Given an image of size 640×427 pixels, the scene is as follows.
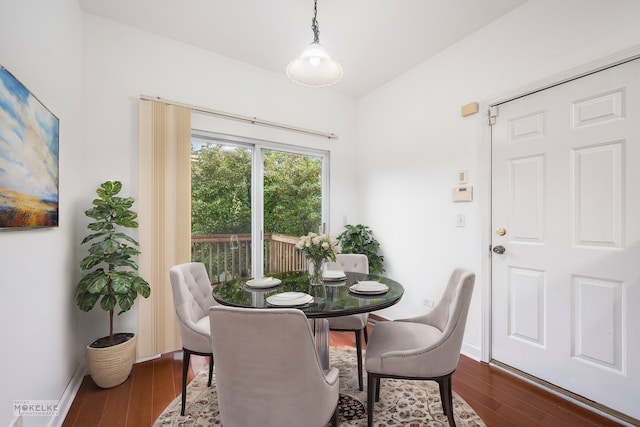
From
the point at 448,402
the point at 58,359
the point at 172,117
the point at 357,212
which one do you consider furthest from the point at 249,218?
the point at 448,402

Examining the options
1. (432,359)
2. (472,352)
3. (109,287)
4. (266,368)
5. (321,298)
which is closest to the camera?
(266,368)

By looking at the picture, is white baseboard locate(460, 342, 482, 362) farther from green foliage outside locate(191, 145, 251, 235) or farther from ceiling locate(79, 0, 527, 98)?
ceiling locate(79, 0, 527, 98)

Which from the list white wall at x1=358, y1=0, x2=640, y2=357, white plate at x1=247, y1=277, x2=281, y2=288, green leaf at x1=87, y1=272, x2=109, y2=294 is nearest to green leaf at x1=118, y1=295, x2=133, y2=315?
green leaf at x1=87, y1=272, x2=109, y2=294

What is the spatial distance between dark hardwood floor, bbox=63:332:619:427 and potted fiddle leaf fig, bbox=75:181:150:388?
163mm

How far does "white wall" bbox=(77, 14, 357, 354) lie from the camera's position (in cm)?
232

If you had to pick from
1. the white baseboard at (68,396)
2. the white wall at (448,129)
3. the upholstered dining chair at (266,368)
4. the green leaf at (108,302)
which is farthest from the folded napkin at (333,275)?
the white baseboard at (68,396)

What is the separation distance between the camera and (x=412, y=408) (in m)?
1.82

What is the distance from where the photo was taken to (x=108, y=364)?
6.65ft

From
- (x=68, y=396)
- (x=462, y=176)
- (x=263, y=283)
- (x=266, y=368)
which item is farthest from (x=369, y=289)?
(x=68, y=396)

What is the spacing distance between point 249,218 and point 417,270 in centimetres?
194

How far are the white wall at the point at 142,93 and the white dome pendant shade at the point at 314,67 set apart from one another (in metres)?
1.32

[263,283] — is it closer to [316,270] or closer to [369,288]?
[316,270]

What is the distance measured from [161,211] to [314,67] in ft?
5.85

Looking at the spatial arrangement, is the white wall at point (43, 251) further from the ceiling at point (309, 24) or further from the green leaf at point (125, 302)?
the ceiling at point (309, 24)
